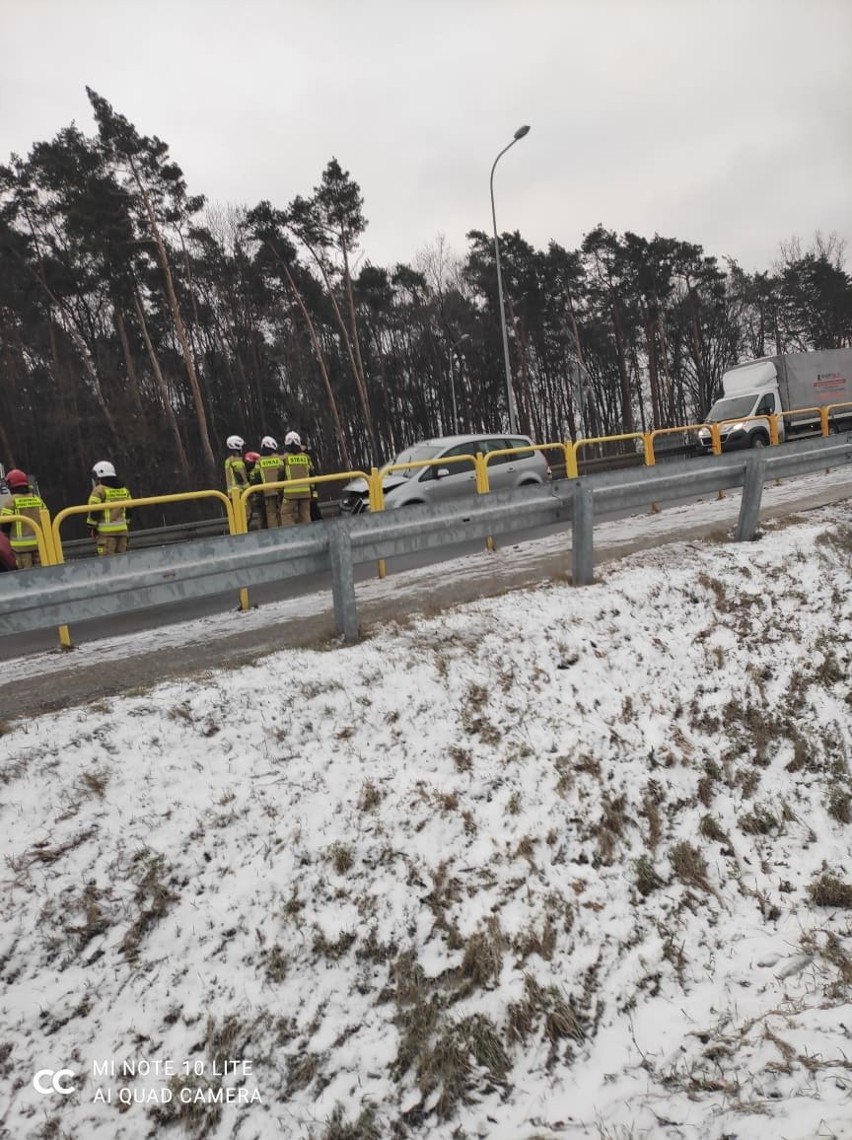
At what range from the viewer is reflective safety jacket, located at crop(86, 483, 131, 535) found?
7871 mm

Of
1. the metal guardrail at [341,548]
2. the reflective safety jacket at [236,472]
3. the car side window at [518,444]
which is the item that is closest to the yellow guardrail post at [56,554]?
the metal guardrail at [341,548]

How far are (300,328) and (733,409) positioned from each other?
70.9 ft

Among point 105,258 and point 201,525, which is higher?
point 105,258

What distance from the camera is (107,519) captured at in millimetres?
7926

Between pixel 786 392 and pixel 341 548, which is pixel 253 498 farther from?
pixel 786 392

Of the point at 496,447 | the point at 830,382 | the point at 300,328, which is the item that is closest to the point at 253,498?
the point at 496,447

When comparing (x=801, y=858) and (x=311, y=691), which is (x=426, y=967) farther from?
(x=801, y=858)

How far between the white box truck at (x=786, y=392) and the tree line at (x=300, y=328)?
4.58 meters

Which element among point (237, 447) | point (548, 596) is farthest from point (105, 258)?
point (548, 596)

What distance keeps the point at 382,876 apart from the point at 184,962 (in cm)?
97

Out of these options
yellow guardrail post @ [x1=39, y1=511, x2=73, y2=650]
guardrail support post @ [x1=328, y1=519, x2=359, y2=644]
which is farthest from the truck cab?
yellow guardrail post @ [x1=39, y1=511, x2=73, y2=650]

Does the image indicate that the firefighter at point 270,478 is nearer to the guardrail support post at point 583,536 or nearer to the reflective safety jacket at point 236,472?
the reflective safety jacket at point 236,472

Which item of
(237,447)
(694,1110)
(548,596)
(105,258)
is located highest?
(105,258)

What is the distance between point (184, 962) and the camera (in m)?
3.06
